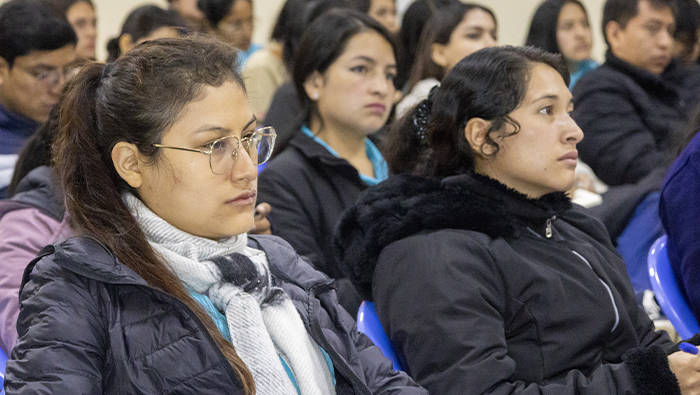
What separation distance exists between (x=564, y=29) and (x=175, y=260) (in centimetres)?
420

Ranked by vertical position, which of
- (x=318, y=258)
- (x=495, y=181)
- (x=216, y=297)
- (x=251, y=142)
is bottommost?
(x=318, y=258)

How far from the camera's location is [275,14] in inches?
237

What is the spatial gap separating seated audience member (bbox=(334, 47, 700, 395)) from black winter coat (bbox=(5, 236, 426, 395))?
0.47 meters

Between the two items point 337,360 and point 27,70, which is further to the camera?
point 27,70

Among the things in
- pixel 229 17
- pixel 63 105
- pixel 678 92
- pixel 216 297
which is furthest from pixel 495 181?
pixel 229 17

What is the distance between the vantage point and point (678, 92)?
3654 mm

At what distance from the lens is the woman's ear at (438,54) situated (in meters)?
3.44

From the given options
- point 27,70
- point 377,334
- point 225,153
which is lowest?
point 377,334

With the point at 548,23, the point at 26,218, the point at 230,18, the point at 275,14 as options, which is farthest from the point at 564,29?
the point at 26,218

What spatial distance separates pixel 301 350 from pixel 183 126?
0.46 metres

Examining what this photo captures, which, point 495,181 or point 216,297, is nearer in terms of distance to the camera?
point 216,297

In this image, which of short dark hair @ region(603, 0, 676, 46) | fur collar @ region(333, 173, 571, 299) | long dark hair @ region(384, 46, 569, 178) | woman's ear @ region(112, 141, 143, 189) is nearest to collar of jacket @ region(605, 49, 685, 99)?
short dark hair @ region(603, 0, 676, 46)

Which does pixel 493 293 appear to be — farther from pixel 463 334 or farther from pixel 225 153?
pixel 225 153

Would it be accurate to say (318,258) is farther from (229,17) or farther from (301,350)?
(229,17)
